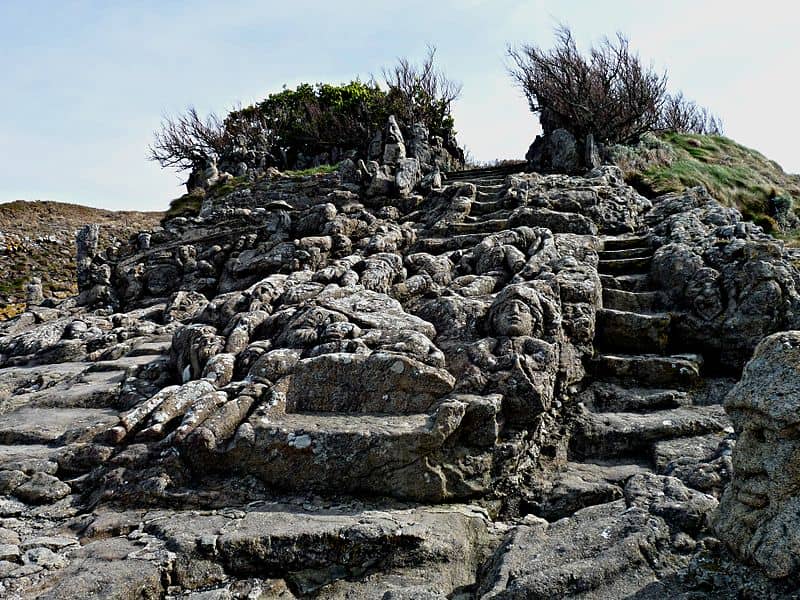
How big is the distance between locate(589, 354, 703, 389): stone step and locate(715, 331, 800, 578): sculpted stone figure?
3881mm

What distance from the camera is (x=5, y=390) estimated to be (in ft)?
30.2

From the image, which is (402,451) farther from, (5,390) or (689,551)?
(5,390)

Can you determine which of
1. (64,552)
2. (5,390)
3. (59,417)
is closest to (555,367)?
(64,552)

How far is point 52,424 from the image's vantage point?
7531 millimetres

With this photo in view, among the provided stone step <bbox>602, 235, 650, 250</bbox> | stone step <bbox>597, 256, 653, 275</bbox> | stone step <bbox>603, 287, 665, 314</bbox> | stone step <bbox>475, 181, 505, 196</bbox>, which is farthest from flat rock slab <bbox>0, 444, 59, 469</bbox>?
stone step <bbox>475, 181, 505, 196</bbox>

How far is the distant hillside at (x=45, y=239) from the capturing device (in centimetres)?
2175

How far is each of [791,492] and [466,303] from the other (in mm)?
4593

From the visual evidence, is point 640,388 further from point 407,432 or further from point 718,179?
point 718,179

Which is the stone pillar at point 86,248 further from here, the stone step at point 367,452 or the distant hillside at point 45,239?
the stone step at point 367,452

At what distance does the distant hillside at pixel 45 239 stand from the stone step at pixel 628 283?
55.8ft

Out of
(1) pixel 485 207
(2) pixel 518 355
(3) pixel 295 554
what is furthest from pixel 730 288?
(1) pixel 485 207

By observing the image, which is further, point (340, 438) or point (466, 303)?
point (466, 303)

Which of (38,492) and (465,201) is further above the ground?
(465,201)

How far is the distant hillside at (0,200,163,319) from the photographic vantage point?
2175cm
